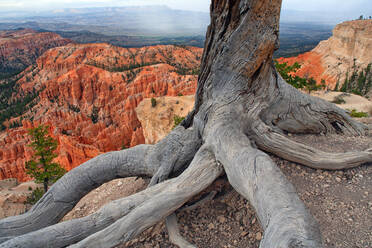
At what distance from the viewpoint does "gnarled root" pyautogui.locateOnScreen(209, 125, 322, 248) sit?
1634 mm

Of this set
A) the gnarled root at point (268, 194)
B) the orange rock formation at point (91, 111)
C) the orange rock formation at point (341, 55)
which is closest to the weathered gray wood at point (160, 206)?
the gnarled root at point (268, 194)

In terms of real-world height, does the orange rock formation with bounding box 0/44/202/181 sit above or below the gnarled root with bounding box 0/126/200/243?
below

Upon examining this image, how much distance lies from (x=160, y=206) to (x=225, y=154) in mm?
998

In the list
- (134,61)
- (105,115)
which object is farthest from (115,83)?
(134,61)

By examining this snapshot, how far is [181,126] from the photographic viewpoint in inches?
159

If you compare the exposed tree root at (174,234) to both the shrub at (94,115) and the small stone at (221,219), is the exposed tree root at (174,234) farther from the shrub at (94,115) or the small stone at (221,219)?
the shrub at (94,115)

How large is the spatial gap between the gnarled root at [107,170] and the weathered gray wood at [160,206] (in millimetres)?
612

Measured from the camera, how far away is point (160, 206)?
104 inches

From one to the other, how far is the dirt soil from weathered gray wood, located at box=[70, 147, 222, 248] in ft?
1.47

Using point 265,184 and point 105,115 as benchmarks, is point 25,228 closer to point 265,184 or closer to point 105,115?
point 265,184

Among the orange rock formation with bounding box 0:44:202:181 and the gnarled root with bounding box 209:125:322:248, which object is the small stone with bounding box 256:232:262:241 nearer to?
the gnarled root with bounding box 209:125:322:248

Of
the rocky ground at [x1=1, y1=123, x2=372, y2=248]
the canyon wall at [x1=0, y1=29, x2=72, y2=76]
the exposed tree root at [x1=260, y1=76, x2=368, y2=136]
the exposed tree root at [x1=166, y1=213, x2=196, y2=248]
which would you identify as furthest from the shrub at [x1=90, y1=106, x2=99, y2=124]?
the canyon wall at [x1=0, y1=29, x2=72, y2=76]

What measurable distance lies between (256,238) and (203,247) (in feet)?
2.06

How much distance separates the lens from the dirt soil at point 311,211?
248 centimetres
